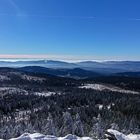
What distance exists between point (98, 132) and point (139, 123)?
140 feet

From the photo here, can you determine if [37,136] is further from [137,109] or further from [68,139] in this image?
[137,109]

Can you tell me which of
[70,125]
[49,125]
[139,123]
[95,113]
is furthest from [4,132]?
[95,113]

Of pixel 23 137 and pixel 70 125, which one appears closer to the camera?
pixel 23 137

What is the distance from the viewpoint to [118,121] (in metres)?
127

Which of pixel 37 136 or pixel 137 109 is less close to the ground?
pixel 37 136

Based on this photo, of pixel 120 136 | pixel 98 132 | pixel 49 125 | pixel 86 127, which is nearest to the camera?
pixel 120 136

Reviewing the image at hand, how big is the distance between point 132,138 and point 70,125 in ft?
214

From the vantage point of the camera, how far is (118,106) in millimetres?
199500

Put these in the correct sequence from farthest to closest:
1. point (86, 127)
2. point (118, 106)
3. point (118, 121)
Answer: point (118, 106)
point (118, 121)
point (86, 127)

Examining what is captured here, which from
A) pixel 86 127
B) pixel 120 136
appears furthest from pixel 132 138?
pixel 86 127

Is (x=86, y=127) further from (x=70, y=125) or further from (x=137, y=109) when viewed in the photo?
(x=137, y=109)

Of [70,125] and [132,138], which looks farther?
[70,125]

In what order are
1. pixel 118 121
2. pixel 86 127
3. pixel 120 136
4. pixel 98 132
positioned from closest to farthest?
pixel 120 136 < pixel 98 132 < pixel 86 127 < pixel 118 121

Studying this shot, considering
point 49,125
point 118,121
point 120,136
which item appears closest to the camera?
point 120,136
